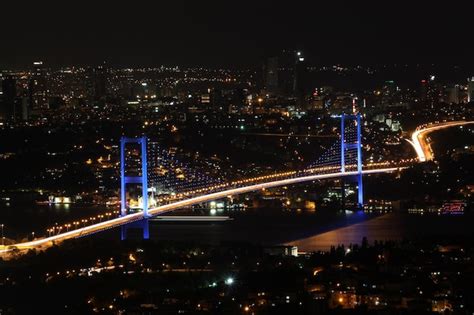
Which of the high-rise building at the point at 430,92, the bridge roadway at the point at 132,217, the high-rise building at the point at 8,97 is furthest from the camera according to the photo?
the high-rise building at the point at 430,92

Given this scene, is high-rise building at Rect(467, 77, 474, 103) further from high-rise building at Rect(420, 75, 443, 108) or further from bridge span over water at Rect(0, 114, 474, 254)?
bridge span over water at Rect(0, 114, 474, 254)

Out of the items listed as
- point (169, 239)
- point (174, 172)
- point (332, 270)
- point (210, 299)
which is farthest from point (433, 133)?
point (210, 299)

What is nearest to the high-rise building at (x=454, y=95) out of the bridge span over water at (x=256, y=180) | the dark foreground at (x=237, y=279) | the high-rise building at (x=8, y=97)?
the bridge span over water at (x=256, y=180)

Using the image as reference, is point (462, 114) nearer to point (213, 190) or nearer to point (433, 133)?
point (433, 133)

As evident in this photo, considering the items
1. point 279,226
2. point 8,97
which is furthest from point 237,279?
point 8,97

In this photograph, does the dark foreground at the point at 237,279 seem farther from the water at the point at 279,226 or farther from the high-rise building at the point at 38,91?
the high-rise building at the point at 38,91

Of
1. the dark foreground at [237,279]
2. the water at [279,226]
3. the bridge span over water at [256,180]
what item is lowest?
the dark foreground at [237,279]

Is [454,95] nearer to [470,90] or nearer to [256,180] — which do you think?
[470,90]

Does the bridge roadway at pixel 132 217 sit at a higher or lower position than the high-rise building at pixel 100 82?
lower
